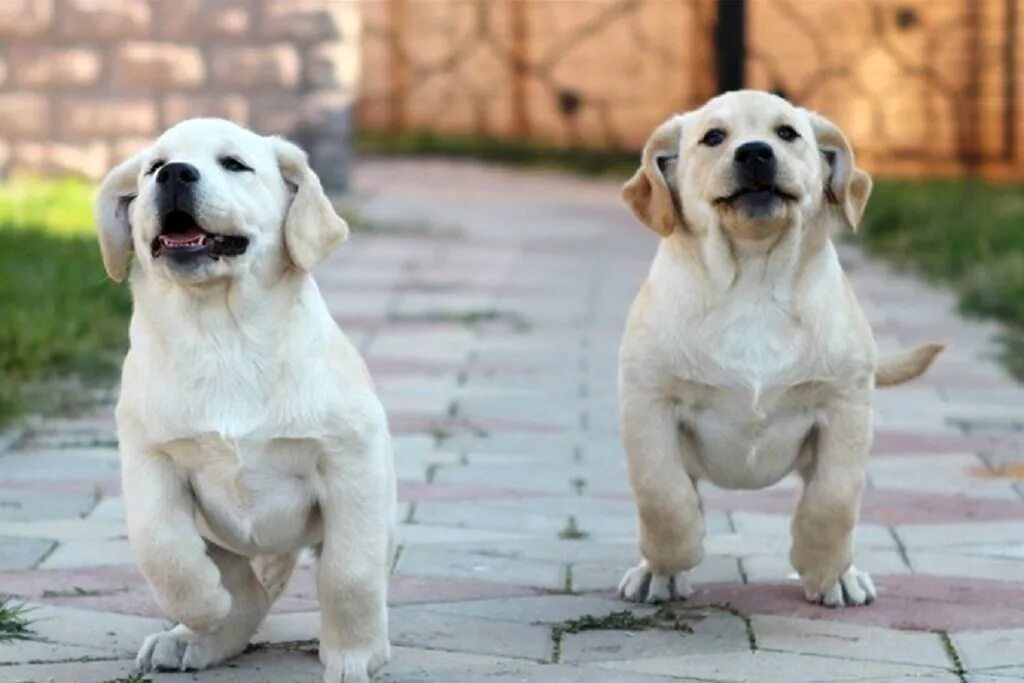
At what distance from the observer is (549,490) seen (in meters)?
5.62

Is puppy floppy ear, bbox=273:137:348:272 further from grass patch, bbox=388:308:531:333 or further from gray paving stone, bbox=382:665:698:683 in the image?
grass patch, bbox=388:308:531:333

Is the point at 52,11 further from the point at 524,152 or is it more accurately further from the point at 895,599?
the point at 895,599

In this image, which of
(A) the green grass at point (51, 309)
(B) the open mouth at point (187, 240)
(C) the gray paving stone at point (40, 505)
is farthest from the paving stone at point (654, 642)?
(A) the green grass at point (51, 309)

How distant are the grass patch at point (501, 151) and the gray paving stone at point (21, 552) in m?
9.95

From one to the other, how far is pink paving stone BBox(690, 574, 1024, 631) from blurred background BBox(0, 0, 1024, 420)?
8.93 ft

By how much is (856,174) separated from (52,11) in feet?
27.8

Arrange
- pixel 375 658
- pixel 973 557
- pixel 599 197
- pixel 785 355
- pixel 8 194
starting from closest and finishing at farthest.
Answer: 1. pixel 375 658
2. pixel 785 355
3. pixel 973 557
4. pixel 8 194
5. pixel 599 197

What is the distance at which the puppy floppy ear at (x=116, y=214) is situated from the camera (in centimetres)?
406

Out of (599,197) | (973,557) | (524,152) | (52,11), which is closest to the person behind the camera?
(973,557)

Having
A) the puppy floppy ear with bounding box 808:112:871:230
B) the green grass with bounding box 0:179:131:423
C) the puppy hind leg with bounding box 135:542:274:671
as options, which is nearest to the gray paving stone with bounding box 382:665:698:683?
the puppy hind leg with bounding box 135:542:274:671

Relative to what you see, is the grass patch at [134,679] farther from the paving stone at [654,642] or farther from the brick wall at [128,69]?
the brick wall at [128,69]

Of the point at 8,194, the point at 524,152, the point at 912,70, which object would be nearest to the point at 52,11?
the point at 8,194

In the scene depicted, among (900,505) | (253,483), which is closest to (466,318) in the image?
(900,505)

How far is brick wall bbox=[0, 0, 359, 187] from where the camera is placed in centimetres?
1218
